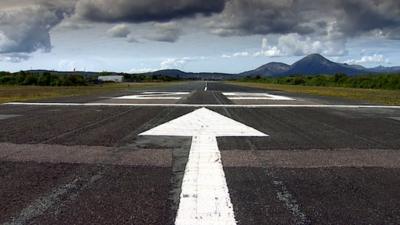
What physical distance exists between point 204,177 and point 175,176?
0.34 metres

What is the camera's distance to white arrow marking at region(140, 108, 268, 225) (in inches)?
144

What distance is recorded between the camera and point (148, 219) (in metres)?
3.51

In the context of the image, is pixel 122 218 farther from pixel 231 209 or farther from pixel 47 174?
pixel 47 174

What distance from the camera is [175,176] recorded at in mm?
4980

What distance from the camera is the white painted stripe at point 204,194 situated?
3.59 meters

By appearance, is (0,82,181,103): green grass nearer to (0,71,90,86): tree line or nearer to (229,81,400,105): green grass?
(229,81,400,105): green grass

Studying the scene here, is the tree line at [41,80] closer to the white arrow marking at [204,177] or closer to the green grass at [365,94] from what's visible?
the green grass at [365,94]

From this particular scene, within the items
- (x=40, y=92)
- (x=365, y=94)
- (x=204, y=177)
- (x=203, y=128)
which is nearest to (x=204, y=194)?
(x=204, y=177)

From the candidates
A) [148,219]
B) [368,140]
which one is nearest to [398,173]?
[368,140]

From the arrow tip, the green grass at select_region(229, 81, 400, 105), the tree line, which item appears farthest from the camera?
the tree line

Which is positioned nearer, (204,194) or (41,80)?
(204,194)

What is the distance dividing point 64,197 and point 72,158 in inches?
74.1

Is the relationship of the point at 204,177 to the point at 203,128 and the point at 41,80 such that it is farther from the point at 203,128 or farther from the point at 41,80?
the point at 41,80

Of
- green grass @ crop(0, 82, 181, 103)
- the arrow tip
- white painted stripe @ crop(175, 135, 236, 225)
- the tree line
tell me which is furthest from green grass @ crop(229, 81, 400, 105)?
the tree line
